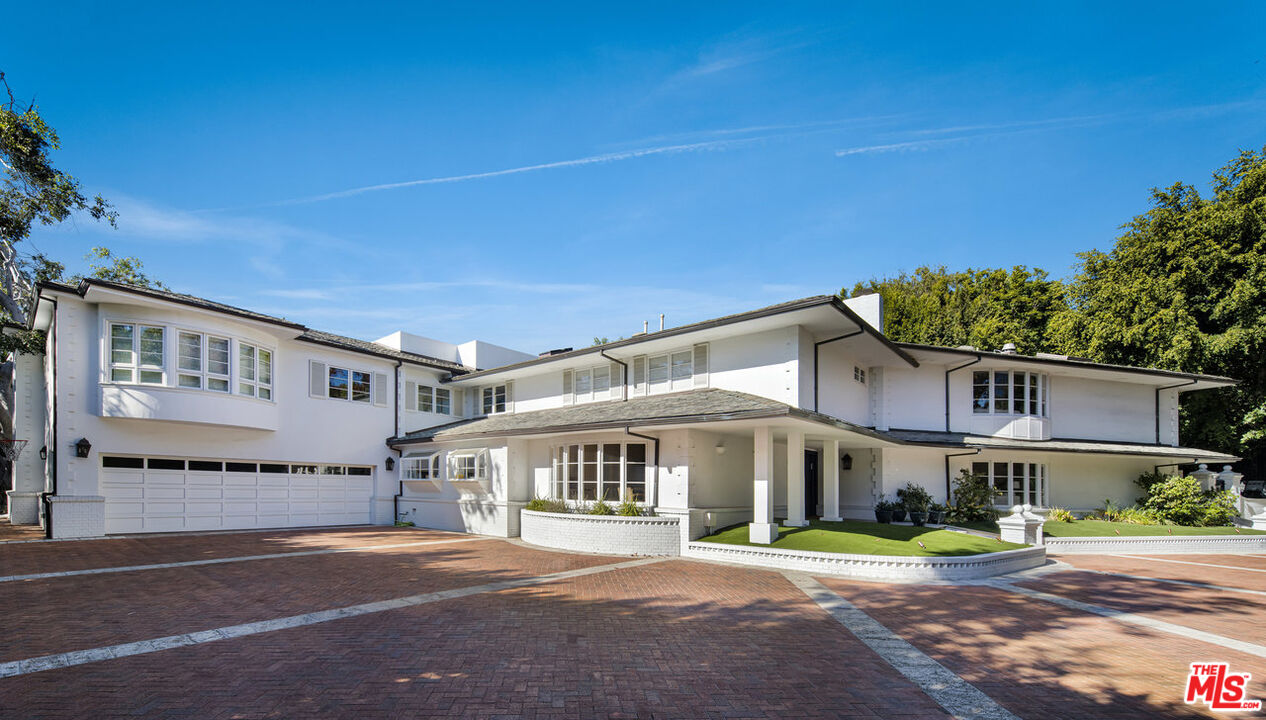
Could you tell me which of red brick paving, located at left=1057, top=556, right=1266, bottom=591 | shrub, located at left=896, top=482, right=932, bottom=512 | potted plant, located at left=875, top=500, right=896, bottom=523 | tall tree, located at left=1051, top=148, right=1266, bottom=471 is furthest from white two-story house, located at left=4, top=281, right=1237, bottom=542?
red brick paving, located at left=1057, top=556, right=1266, bottom=591

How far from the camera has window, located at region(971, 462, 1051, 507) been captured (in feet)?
65.3

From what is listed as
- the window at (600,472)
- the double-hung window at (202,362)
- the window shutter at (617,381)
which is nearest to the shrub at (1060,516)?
the window at (600,472)

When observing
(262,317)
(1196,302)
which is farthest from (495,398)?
(1196,302)

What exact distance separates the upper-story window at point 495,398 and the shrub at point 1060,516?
732 inches

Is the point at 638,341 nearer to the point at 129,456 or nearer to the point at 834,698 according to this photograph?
the point at 834,698

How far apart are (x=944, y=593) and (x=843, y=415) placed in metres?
6.96

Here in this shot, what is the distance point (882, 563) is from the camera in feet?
39.1

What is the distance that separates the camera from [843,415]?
1709 cm

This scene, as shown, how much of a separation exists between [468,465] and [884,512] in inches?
496

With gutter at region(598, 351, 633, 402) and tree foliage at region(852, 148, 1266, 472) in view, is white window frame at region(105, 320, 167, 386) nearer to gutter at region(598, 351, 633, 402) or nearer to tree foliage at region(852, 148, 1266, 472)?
gutter at region(598, 351, 633, 402)

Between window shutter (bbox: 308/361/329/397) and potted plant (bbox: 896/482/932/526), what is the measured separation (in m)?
18.8

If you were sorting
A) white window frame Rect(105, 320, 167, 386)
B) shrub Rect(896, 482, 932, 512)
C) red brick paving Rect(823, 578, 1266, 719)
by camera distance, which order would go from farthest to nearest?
1. shrub Rect(896, 482, 932, 512)
2. white window frame Rect(105, 320, 167, 386)
3. red brick paving Rect(823, 578, 1266, 719)

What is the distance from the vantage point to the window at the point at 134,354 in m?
15.8

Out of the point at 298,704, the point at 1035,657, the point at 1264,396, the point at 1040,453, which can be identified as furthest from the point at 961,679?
the point at 1264,396
